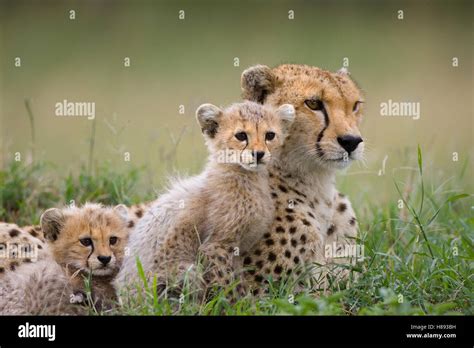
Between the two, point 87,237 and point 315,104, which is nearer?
point 87,237

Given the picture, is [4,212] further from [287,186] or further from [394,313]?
[394,313]

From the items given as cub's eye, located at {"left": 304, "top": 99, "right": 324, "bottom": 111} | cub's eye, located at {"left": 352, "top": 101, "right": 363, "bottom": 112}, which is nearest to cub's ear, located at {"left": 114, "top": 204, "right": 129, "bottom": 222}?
cub's eye, located at {"left": 304, "top": 99, "right": 324, "bottom": 111}

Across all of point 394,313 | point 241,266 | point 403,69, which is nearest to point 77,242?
point 241,266

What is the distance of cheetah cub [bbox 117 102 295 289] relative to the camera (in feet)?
17.4

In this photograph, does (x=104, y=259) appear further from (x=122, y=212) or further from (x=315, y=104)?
(x=315, y=104)

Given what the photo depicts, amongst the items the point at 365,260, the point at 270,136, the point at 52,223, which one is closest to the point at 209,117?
the point at 270,136

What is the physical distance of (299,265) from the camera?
559 centimetres

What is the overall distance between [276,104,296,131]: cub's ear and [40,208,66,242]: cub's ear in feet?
→ 4.50

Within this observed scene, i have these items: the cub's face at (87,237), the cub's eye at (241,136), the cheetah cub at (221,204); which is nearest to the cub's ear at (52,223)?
the cub's face at (87,237)

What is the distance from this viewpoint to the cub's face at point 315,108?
18.6ft

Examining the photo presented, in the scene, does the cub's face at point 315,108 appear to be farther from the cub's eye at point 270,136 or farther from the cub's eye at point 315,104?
the cub's eye at point 270,136

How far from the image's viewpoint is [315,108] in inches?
229

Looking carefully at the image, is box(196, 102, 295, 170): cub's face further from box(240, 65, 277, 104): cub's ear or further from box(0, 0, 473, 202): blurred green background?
box(0, 0, 473, 202): blurred green background

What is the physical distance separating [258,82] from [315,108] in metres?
0.39
